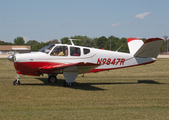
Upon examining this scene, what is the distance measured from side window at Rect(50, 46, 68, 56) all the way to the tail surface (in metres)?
4.07

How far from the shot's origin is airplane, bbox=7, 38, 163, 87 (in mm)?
10211

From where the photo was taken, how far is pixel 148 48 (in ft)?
37.7

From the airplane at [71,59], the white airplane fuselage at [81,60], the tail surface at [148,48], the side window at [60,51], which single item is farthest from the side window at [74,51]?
the tail surface at [148,48]

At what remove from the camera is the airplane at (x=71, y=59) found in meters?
10.2

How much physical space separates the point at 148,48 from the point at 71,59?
4345 mm

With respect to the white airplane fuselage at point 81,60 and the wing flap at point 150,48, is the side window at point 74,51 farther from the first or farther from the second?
the wing flap at point 150,48

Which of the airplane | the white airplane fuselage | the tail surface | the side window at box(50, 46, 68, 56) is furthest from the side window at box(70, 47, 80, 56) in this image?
the tail surface

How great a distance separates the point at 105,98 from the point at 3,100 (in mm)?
3691

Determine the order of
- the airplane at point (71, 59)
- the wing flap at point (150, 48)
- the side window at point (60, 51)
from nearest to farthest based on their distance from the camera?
the airplane at point (71, 59), the side window at point (60, 51), the wing flap at point (150, 48)

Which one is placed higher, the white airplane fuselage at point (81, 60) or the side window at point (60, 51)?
the side window at point (60, 51)

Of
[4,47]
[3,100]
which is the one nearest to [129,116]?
[3,100]

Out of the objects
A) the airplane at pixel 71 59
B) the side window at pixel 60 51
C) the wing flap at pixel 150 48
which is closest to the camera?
the airplane at pixel 71 59

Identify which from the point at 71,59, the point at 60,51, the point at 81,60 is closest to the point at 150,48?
the point at 81,60

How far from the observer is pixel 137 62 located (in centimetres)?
1193
